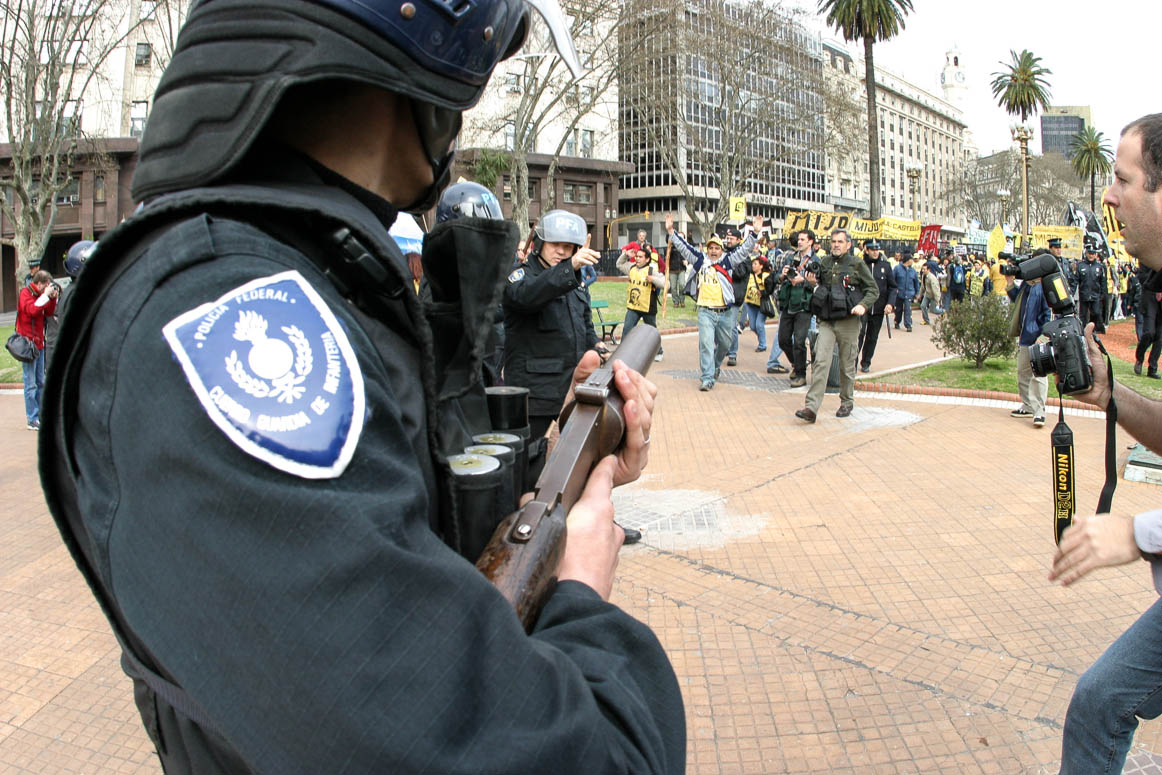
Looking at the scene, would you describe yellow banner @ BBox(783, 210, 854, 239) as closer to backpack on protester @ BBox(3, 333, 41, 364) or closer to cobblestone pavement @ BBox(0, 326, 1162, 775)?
cobblestone pavement @ BBox(0, 326, 1162, 775)

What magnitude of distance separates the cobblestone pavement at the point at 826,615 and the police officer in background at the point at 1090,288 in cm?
903

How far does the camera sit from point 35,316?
9.16m

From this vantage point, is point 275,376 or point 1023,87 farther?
point 1023,87

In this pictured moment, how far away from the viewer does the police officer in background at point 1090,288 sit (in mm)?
15195

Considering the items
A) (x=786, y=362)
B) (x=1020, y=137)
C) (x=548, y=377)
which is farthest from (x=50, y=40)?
(x=1020, y=137)

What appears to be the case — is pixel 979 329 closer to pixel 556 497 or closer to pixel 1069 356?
pixel 1069 356

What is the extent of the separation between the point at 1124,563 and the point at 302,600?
7.59ft

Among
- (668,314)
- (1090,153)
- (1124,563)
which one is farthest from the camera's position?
(1090,153)

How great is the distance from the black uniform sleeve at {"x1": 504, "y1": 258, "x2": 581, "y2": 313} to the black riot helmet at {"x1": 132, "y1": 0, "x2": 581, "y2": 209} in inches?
182

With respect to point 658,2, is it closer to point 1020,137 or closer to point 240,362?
point 1020,137

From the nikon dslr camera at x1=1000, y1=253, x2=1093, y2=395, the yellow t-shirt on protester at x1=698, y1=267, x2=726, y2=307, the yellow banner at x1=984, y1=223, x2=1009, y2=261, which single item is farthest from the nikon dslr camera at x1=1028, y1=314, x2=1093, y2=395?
the yellow banner at x1=984, y1=223, x2=1009, y2=261

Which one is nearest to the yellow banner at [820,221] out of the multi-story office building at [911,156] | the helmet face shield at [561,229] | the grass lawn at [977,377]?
the grass lawn at [977,377]

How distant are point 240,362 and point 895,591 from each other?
4502 mm

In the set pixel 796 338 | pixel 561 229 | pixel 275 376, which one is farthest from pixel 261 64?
pixel 796 338
